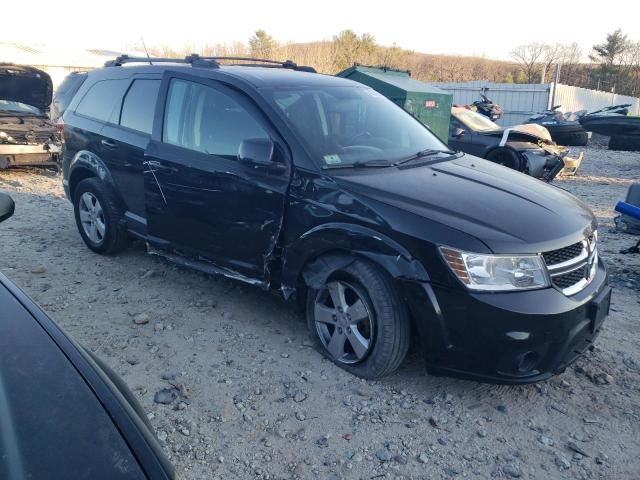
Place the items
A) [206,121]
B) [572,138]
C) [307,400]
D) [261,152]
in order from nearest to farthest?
1. [307,400]
2. [261,152]
3. [206,121]
4. [572,138]

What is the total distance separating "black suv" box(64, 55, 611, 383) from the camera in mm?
2881

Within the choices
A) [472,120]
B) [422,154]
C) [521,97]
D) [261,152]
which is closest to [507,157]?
[472,120]

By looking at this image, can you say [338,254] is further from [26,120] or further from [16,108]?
[16,108]

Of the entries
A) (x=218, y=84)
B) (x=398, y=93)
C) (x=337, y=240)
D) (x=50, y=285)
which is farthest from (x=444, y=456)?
(x=398, y=93)

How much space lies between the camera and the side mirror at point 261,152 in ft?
11.5

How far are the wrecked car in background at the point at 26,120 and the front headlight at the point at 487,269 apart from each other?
9.23 metres

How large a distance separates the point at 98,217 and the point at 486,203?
12.2 ft

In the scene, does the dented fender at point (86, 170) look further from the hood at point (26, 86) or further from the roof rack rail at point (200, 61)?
the hood at point (26, 86)

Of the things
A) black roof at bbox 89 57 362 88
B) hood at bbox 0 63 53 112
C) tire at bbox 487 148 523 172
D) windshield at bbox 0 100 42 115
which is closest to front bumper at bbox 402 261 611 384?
black roof at bbox 89 57 362 88

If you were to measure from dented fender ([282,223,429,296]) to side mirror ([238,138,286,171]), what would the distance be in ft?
1.70

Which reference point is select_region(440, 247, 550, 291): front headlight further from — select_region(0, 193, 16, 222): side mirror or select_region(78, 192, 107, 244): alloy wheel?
select_region(78, 192, 107, 244): alloy wheel

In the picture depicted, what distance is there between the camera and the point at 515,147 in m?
10.2

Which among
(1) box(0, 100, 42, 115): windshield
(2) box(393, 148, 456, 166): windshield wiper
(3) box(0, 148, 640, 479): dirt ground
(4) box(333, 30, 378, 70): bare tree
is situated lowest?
(3) box(0, 148, 640, 479): dirt ground

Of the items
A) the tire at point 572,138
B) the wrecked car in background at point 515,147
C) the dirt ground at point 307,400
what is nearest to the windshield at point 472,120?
the wrecked car in background at point 515,147
